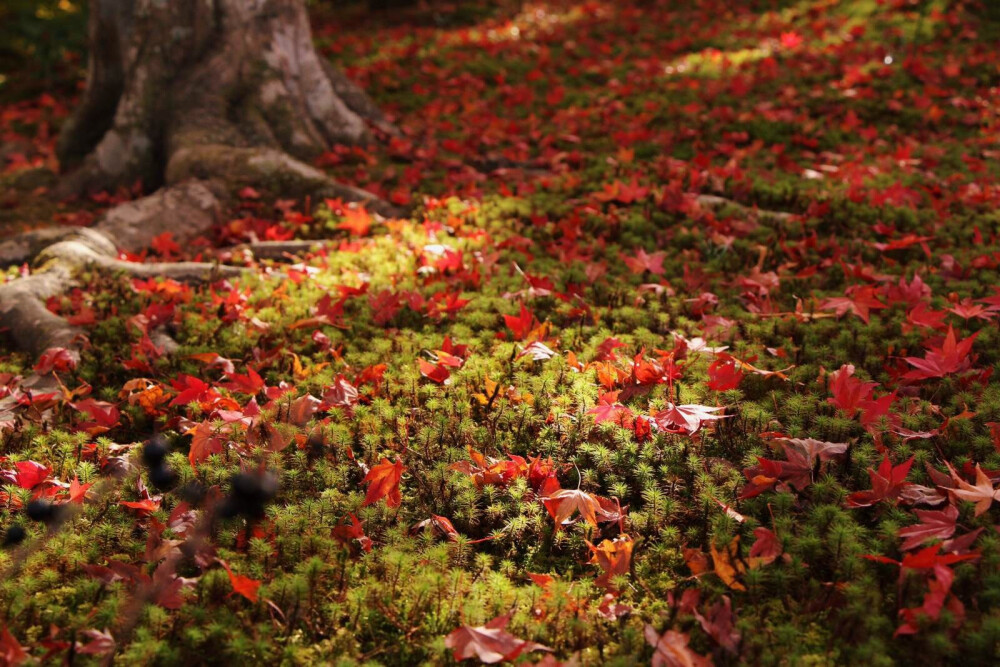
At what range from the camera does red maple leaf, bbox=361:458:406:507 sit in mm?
2619

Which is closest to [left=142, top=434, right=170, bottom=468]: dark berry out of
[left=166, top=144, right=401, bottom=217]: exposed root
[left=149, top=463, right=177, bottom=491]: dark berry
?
[left=149, top=463, right=177, bottom=491]: dark berry

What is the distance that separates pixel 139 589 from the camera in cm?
227

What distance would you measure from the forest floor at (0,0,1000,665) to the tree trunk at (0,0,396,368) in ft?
0.98

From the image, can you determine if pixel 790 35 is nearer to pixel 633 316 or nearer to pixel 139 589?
pixel 633 316

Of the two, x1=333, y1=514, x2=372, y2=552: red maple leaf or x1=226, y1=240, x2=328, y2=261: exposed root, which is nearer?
x1=333, y1=514, x2=372, y2=552: red maple leaf

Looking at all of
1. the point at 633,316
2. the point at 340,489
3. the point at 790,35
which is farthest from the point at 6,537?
the point at 790,35

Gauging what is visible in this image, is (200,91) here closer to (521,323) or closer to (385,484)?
(521,323)

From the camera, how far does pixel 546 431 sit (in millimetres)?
2902

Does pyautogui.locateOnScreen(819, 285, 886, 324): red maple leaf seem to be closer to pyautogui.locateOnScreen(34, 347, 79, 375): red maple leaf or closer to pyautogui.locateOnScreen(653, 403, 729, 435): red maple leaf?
pyautogui.locateOnScreen(653, 403, 729, 435): red maple leaf

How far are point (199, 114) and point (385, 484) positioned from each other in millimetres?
4932

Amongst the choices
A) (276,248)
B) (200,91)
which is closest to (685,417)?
(276,248)

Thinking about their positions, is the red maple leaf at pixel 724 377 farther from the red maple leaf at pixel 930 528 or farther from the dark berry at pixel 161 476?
the dark berry at pixel 161 476

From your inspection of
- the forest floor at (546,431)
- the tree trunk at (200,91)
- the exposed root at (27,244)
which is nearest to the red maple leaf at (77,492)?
the forest floor at (546,431)

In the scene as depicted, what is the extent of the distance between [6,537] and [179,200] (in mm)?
3633
